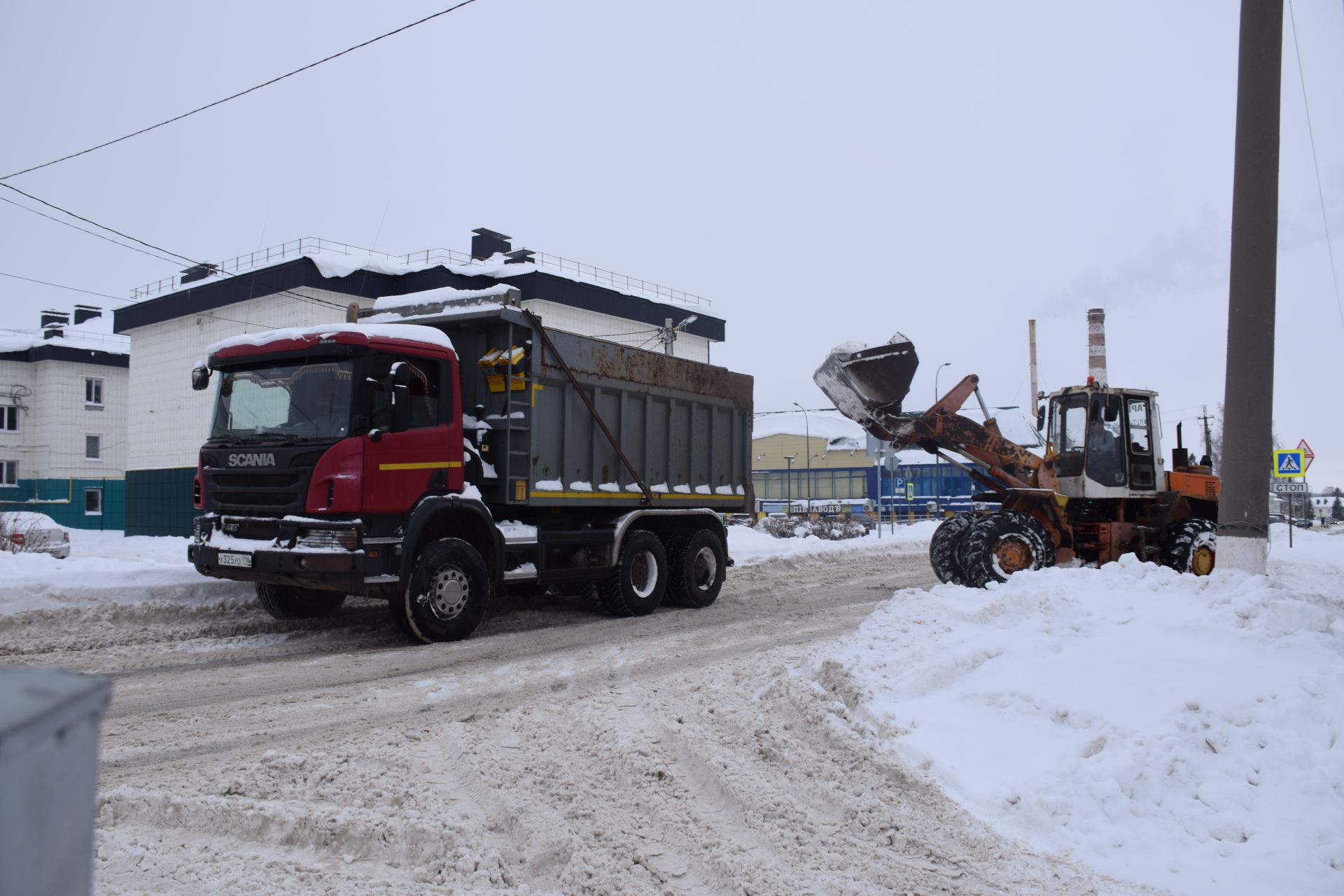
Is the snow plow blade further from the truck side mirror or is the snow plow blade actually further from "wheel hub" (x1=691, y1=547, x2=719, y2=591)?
the truck side mirror

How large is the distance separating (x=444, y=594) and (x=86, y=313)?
40.0 meters

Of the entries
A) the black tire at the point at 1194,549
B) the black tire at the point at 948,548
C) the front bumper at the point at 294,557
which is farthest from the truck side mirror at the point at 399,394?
the black tire at the point at 1194,549

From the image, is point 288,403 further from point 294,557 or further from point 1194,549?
point 1194,549

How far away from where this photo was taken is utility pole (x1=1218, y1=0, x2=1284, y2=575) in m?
8.22

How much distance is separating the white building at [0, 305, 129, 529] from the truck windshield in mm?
32225

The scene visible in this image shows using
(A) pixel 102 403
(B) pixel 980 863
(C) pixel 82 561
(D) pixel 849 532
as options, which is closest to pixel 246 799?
(B) pixel 980 863

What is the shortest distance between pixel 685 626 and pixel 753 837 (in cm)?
648

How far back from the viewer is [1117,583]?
7852 mm

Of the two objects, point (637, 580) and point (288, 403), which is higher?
point (288, 403)

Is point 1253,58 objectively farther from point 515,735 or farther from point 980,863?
point 515,735

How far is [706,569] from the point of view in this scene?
13.0 meters

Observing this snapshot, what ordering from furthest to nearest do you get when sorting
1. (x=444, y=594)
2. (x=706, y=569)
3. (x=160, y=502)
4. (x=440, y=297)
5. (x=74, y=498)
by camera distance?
(x=74, y=498)
(x=160, y=502)
(x=706, y=569)
(x=440, y=297)
(x=444, y=594)

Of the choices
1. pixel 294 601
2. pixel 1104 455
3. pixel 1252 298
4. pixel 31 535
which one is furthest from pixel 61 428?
pixel 1252 298

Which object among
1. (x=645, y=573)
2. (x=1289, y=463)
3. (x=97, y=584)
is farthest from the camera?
(x=1289, y=463)
